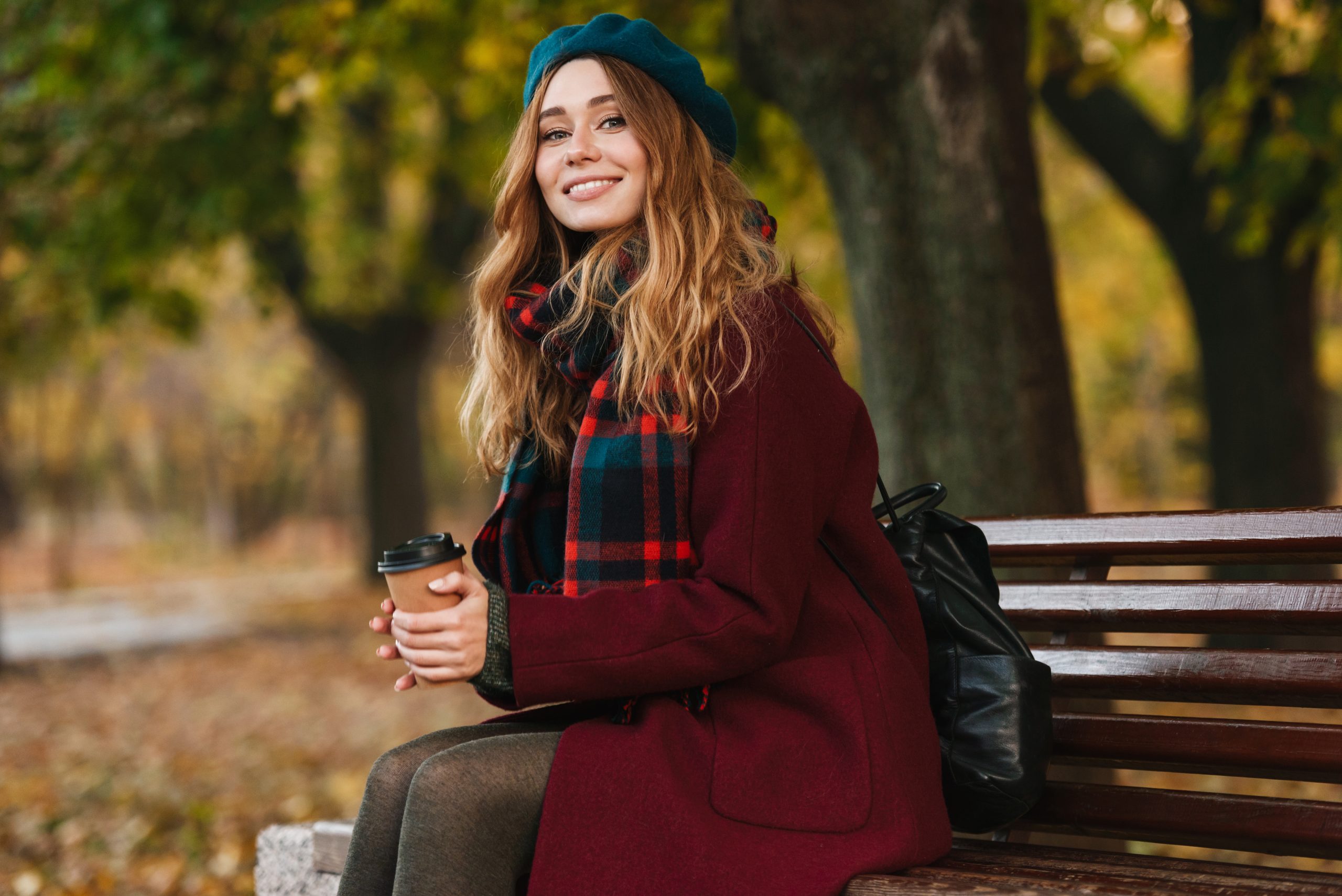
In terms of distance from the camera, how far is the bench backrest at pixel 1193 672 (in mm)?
2332

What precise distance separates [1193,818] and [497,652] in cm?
131

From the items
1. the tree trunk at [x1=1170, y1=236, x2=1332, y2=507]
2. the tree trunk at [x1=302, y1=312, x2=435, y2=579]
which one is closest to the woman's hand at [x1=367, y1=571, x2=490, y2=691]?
the tree trunk at [x1=1170, y1=236, x2=1332, y2=507]

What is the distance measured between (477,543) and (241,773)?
516 cm

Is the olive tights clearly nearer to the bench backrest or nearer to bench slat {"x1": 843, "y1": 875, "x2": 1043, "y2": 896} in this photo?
bench slat {"x1": 843, "y1": 875, "x2": 1043, "y2": 896}

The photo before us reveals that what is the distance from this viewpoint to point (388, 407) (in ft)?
50.7

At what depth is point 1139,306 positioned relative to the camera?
15367 mm

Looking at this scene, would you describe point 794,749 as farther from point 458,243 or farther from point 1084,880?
point 458,243

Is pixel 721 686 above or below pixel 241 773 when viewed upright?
above

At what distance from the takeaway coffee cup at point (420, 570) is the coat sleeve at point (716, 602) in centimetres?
11

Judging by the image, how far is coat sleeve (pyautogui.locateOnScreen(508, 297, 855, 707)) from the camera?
6.70 feet

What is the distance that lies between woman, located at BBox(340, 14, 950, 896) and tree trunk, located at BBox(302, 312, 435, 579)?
13.1 metres

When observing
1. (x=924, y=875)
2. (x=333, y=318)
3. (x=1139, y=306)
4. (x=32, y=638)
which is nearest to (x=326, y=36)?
(x=924, y=875)

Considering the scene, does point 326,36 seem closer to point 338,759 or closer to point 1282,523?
point 338,759

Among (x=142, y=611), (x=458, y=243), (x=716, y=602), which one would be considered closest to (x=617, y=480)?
(x=716, y=602)
